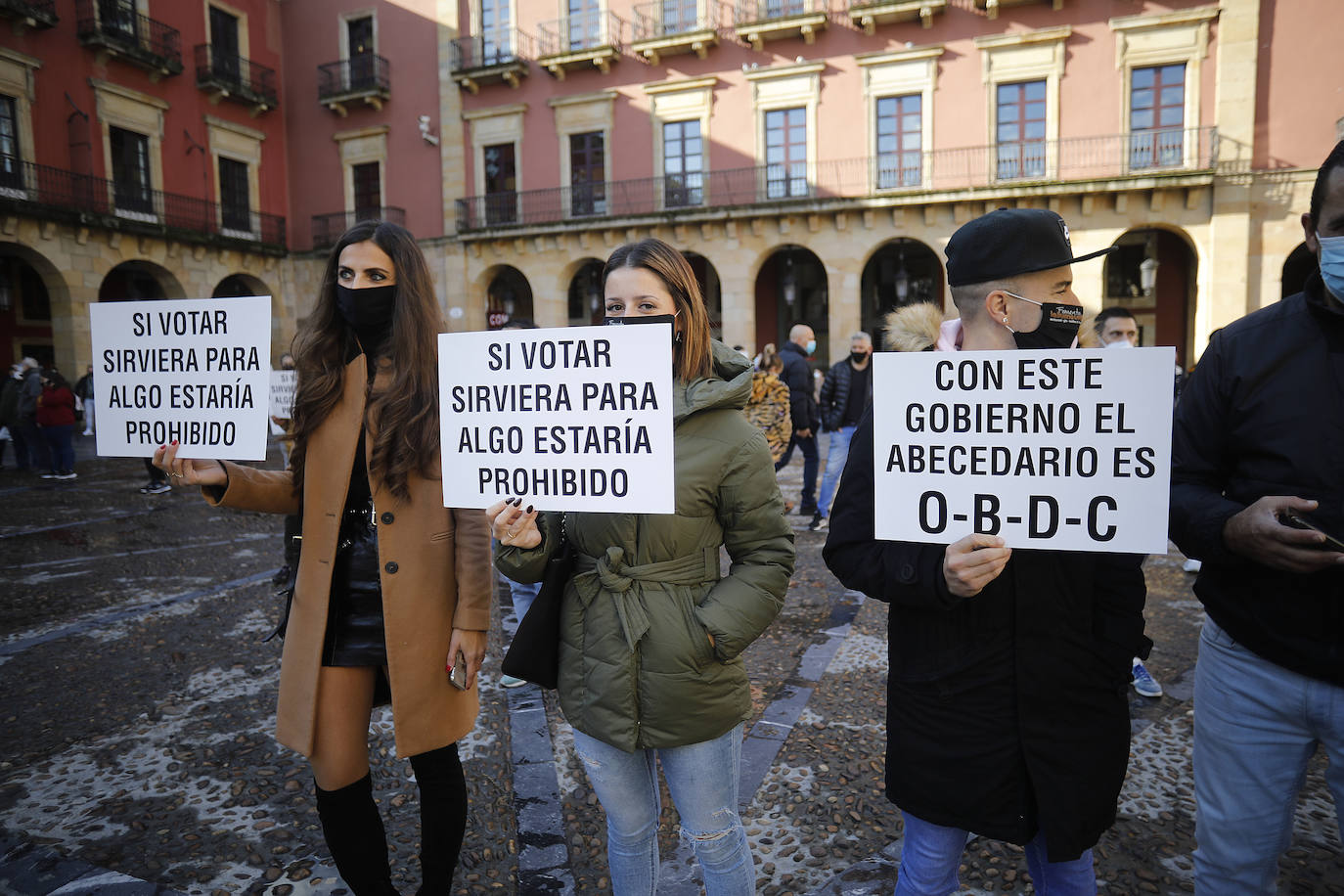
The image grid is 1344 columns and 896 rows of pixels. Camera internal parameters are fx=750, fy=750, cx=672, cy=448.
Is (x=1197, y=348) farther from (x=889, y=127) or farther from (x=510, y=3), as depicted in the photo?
(x=510, y=3)

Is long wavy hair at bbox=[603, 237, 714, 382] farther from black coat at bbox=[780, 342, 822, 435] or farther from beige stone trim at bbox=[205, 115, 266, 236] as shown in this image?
beige stone trim at bbox=[205, 115, 266, 236]

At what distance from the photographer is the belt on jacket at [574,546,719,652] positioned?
1875mm

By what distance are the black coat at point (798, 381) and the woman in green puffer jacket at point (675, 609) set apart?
6.60 meters

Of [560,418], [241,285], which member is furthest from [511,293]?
[560,418]

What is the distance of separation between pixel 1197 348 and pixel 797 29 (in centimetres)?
1325

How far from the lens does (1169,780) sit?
10.1 feet

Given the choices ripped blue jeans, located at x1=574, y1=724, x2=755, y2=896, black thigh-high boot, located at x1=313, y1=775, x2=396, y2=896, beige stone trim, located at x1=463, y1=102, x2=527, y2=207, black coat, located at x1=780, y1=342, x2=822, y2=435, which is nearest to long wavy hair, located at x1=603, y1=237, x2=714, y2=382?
ripped blue jeans, located at x1=574, y1=724, x2=755, y2=896

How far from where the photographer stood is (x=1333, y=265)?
Result: 5.29 ft

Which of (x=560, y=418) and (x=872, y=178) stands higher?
(x=872, y=178)

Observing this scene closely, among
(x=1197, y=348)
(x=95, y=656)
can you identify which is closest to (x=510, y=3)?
(x=1197, y=348)

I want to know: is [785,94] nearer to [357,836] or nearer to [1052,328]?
[1052,328]

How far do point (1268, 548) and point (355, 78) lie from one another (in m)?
Result: 28.7

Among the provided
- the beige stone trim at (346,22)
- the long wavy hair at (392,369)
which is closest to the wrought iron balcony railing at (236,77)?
the beige stone trim at (346,22)

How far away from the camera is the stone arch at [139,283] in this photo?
21.7 metres
